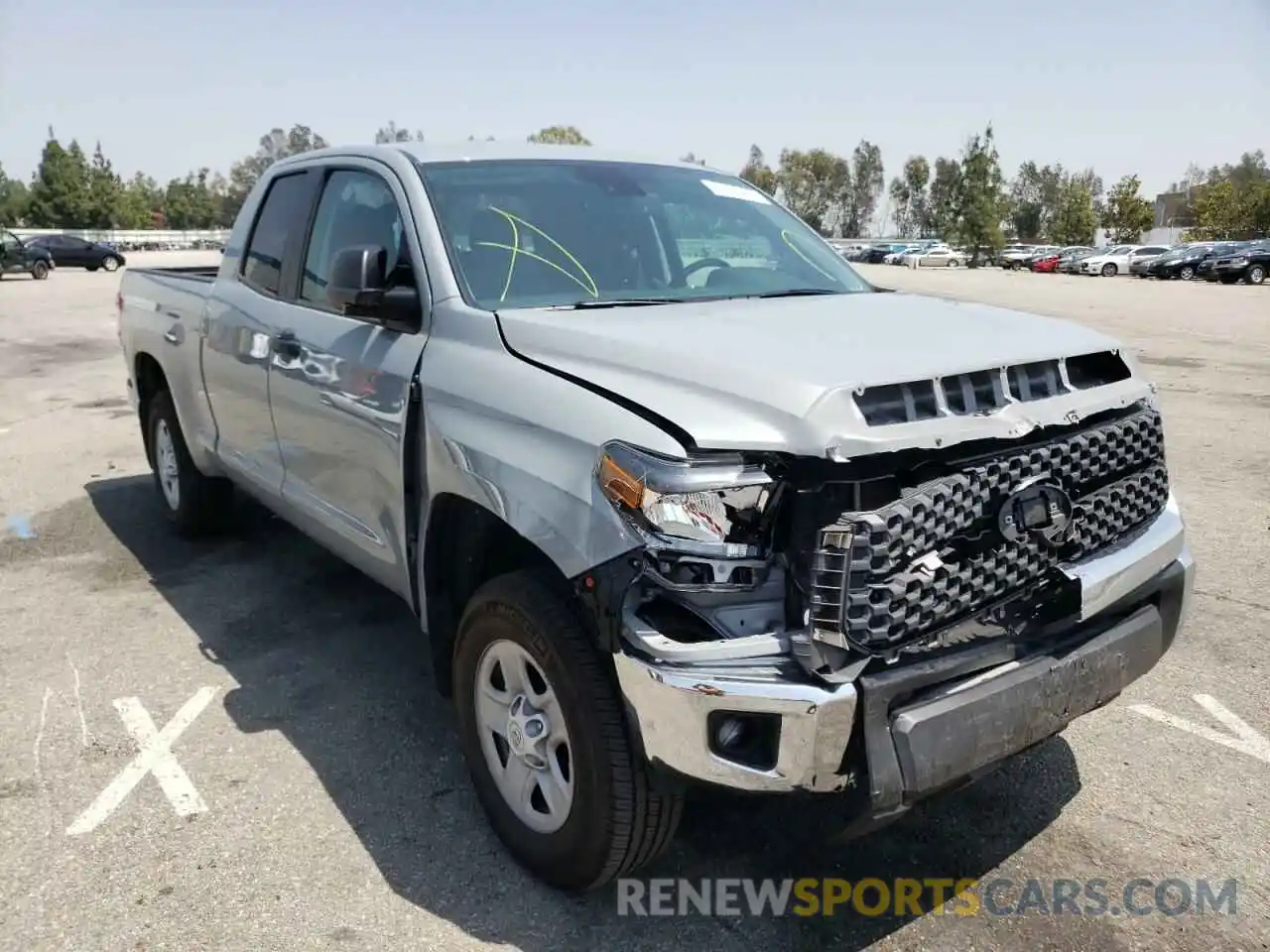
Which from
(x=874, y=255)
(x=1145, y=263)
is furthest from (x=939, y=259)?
(x=1145, y=263)

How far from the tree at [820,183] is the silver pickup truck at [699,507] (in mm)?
94943

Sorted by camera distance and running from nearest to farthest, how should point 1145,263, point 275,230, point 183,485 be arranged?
point 275,230 < point 183,485 < point 1145,263

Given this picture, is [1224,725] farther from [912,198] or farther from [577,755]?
[912,198]

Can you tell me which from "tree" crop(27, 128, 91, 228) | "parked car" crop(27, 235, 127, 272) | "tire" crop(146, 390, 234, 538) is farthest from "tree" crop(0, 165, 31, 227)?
"tire" crop(146, 390, 234, 538)

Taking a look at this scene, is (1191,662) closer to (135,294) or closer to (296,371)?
(296,371)

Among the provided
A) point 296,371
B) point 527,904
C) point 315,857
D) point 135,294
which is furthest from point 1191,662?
point 135,294

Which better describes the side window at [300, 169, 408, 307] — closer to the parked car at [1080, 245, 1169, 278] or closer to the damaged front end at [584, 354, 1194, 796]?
the damaged front end at [584, 354, 1194, 796]

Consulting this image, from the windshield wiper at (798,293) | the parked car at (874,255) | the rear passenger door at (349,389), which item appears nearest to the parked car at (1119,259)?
the parked car at (874,255)

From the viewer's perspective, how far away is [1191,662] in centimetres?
421

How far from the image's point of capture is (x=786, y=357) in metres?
2.49

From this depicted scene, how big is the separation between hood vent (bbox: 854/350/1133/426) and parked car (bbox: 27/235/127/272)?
4636 centimetres

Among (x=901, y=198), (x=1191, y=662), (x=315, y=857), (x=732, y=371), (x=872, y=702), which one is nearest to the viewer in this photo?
(x=872, y=702)

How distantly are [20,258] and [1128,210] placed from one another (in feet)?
256

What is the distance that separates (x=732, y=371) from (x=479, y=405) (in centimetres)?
78
